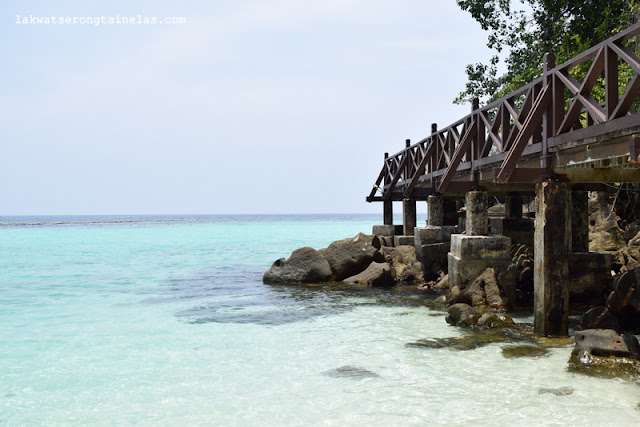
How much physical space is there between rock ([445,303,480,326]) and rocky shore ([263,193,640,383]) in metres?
0.02

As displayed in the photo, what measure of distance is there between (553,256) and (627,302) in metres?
1.78

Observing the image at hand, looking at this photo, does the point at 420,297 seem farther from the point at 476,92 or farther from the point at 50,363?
the point at 476,92

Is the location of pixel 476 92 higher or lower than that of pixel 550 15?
lower

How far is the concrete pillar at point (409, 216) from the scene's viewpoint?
1867 centimetres

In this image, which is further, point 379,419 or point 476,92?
point 476,92

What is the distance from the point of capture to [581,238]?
11523 mm

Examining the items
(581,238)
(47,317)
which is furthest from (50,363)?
(581,238)

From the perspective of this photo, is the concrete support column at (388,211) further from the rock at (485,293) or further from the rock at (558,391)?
the rock at (558,391)

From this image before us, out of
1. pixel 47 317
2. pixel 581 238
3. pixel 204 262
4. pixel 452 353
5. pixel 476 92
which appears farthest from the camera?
pixel 204 262

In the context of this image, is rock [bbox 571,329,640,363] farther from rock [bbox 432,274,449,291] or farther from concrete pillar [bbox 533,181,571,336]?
rock [bbox 432,274,449,291]

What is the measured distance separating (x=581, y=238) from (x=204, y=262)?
19828 millimetres

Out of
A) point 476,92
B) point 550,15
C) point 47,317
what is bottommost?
point 47,317

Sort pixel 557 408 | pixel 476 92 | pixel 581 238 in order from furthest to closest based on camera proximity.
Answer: pixel 476 92 < pixel 581 238 < pixel 557 408

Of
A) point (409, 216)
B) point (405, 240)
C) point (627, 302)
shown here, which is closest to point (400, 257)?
point (405, 240)
